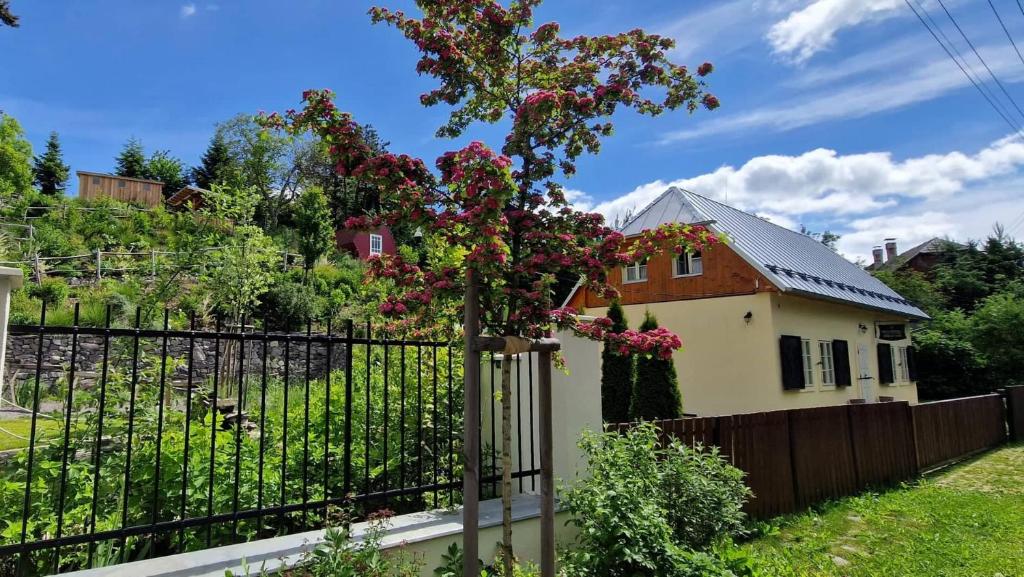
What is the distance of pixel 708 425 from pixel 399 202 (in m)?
4.43

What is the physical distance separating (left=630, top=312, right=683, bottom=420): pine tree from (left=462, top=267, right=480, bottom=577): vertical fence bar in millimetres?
9158

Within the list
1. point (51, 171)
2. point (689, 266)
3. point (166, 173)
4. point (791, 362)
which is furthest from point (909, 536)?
point (166, 173)

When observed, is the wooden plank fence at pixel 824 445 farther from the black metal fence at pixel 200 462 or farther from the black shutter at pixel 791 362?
the black shutter at pixel 791 362

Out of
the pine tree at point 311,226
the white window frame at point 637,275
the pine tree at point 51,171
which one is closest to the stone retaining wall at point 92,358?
the pine tree at point 311,226

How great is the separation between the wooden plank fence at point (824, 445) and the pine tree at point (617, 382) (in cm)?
513

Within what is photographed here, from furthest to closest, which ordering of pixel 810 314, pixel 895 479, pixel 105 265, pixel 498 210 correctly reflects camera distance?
pixel 105 265, pixel 810 314, pixel 895 479, pixel 498 210

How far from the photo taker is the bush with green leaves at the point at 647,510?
3.55 meters

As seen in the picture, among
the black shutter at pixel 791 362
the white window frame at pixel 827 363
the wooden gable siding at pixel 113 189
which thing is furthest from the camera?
the wooden gable siding at pixel 113 189

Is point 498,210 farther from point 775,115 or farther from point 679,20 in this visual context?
point 775,115

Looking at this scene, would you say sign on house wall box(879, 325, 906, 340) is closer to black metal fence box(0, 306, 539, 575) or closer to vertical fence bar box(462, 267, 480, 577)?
black metal fence box(0, 306, 539, 575)

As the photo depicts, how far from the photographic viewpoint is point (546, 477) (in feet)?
9.48

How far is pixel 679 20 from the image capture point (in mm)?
4648

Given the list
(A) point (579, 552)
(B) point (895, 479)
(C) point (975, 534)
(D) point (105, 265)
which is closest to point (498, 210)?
(A) point (579, 552)

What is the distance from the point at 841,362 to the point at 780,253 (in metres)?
3.29
